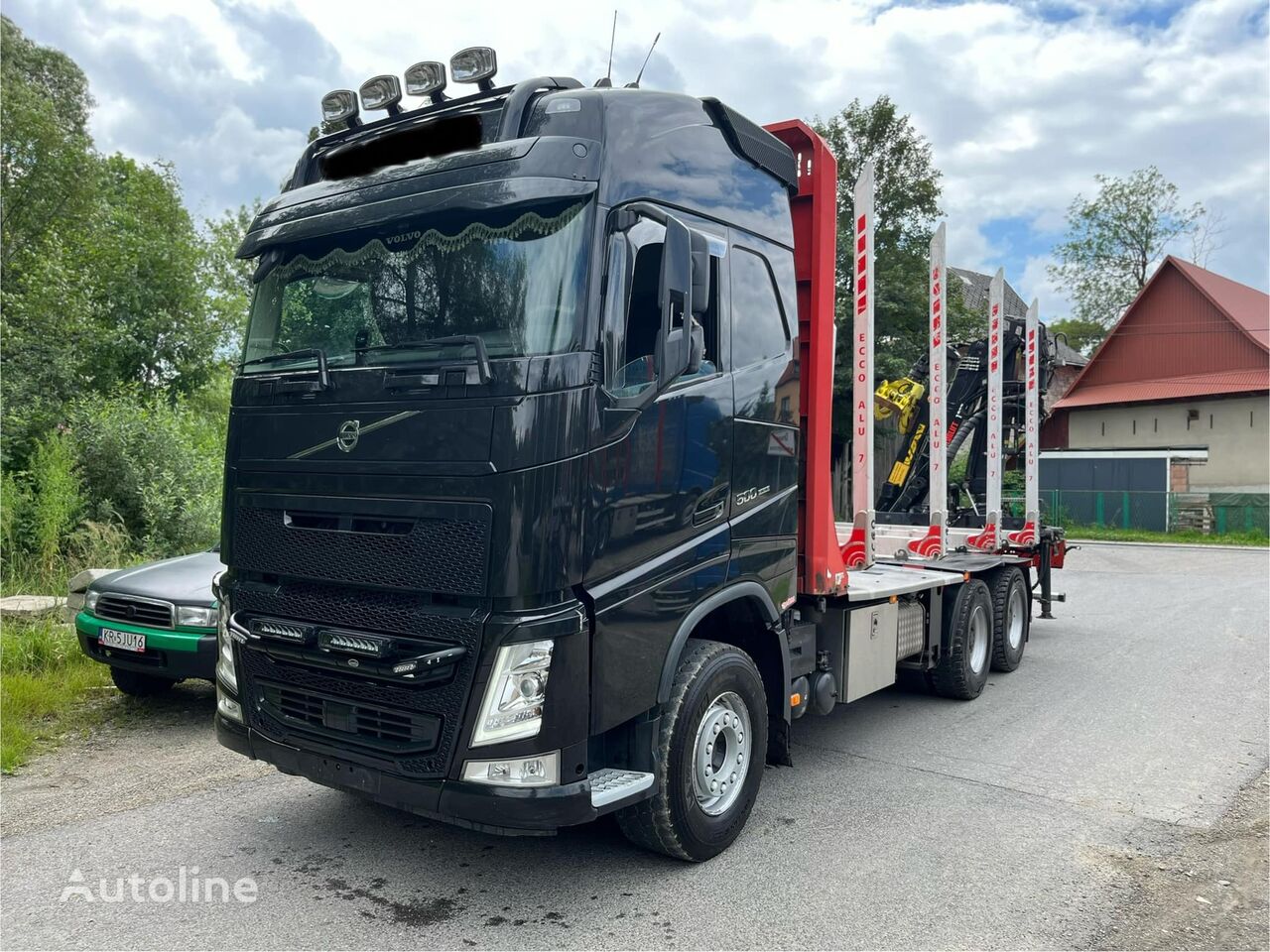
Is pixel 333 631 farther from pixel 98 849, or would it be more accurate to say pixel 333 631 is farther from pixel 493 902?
pixel 98 849

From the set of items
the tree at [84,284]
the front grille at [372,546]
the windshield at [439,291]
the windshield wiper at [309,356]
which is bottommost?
the front grille at [372,546]

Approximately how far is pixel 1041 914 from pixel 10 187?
65.3 ft

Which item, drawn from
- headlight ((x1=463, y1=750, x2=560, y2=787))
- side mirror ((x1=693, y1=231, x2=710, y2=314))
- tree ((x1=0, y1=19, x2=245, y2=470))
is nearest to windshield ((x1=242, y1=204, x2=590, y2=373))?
side mirror ((x1=693, y1=231, x2=710, y2=314))

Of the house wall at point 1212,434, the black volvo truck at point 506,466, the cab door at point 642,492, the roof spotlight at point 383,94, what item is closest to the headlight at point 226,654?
the black volvo truck at point 506,466

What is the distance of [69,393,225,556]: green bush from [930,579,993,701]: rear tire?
28.1 feet

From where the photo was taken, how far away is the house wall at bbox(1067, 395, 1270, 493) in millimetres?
31562

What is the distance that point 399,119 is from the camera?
432 cm

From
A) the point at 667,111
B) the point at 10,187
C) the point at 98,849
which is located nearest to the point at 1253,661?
the point at 667,111

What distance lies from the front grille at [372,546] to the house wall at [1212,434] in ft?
110

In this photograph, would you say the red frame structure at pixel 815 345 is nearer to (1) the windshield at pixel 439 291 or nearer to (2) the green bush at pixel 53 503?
(1) the windshield at pixel 439 291

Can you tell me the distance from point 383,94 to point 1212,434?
118 feet

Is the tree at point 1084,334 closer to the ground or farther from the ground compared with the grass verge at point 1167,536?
farther from the ground

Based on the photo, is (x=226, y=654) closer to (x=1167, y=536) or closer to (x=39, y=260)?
(x=39, y=260)

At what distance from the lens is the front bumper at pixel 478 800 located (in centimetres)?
334
